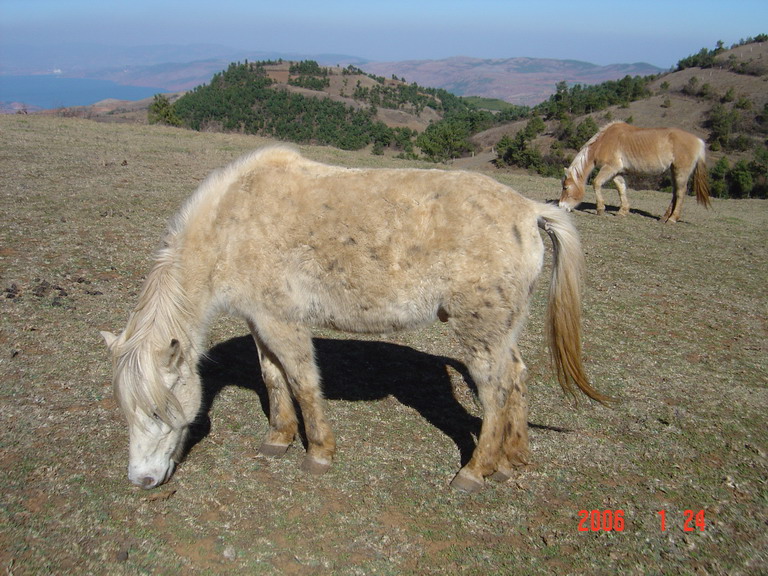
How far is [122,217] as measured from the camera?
8.80 meters

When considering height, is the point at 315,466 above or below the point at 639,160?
below

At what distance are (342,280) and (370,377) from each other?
2031 millimetres

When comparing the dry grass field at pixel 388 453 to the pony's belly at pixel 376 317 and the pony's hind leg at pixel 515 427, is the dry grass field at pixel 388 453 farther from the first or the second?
the pony's belly at pixel 376 317

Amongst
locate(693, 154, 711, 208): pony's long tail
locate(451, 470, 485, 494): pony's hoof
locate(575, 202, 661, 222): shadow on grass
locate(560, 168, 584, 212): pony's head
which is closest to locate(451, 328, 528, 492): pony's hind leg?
locate(451, 470, 485, 494): pony's hoof

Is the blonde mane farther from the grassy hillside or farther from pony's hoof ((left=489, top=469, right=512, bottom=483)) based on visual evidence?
the grassy hillside

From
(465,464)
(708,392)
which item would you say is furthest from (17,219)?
(708,392)

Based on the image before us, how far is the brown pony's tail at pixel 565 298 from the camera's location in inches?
143

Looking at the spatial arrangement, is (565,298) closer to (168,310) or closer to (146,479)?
(168,310)

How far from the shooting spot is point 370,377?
5.36 metres

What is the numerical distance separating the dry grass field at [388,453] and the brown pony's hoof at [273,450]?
7cm

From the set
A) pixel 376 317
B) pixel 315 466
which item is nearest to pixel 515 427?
pixel 376 317

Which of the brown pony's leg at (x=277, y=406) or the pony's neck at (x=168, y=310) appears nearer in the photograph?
the pony's neck at (x=168, y=310)

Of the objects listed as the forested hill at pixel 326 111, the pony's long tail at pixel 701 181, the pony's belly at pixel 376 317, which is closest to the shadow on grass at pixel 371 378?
the pony's belly at pixel 376 317

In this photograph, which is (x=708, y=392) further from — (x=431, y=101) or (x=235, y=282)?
(x=431, y=101)
